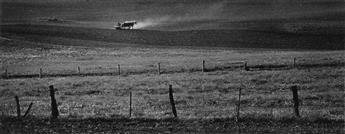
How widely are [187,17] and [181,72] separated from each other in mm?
68597

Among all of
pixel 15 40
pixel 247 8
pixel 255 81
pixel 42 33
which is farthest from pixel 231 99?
pixel 247 8

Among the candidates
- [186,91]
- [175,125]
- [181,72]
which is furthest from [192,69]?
[175,125]

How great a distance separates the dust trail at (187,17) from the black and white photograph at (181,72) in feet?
0.95

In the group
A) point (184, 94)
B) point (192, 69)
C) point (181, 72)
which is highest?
point (192, 69)

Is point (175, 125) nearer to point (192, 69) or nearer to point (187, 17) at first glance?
point (192, 69)

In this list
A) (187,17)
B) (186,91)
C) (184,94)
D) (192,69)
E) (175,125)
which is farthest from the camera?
(187,17)

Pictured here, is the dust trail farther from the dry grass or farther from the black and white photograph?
the dry grass

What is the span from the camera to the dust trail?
103m

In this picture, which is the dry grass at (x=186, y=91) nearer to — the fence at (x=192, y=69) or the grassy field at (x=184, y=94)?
the grassy field at (x=184, y=94)

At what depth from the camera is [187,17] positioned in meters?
110

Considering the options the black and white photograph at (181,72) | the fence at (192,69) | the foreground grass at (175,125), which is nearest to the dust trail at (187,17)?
the black and white photograph at (181,72)

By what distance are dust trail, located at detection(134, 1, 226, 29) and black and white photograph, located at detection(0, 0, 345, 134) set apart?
0.29 metres

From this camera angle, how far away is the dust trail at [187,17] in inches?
4043

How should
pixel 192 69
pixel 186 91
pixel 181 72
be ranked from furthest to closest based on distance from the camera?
pixel 192 69 → pixel 181 72 → pixel 186 91
